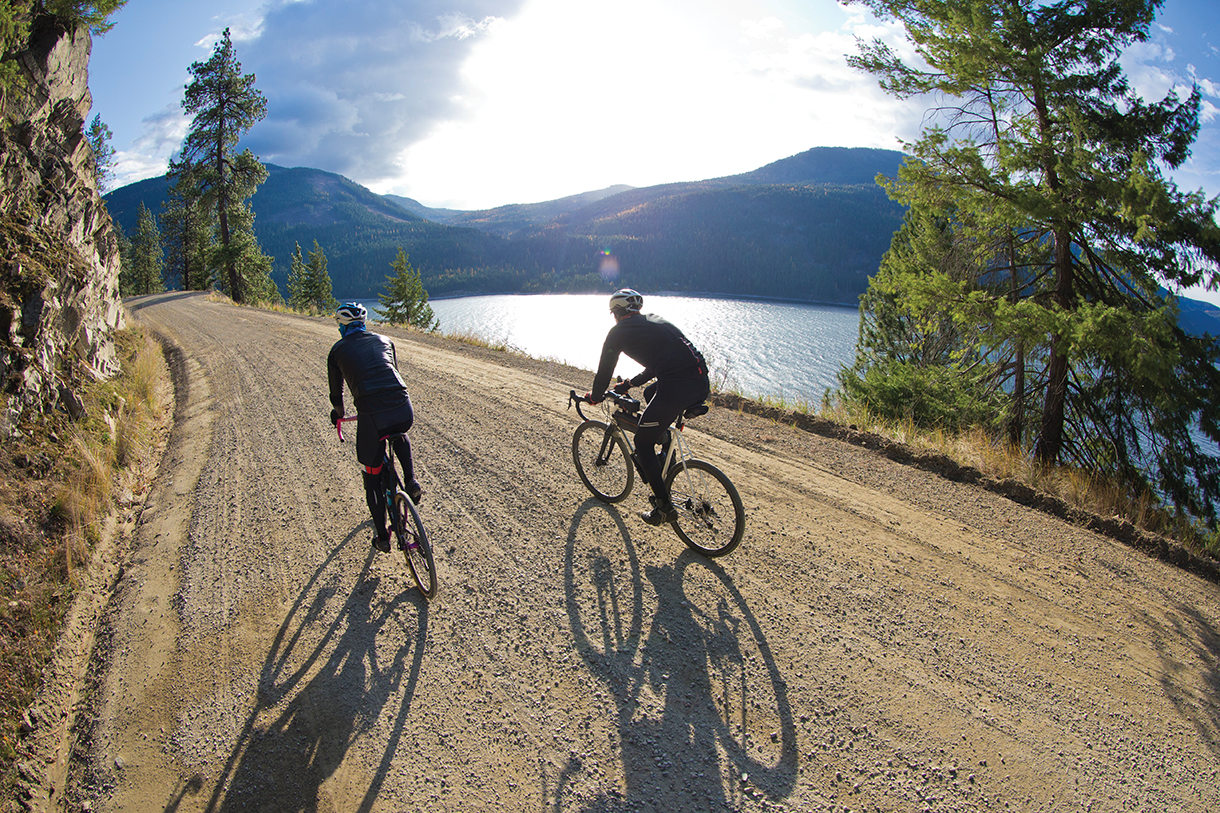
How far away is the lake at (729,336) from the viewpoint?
38.9m

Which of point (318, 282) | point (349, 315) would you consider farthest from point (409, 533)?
point (318, 282)

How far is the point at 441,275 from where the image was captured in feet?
507

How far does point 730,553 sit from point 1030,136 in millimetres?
8158

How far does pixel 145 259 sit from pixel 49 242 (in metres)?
60.5

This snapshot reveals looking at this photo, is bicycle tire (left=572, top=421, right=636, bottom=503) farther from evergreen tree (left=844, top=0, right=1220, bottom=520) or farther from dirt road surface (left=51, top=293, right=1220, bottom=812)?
evergreen tree (left=844, top=0, right=1220, bottom=520)

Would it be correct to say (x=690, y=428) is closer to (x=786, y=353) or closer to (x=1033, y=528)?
(x=1033, y=528)

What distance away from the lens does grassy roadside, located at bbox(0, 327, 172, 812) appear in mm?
3432

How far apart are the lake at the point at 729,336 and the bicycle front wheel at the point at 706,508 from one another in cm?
1637

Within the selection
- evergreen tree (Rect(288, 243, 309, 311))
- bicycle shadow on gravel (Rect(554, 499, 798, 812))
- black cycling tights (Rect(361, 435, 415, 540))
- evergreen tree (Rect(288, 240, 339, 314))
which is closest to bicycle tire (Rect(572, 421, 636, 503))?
bicycle shadow on gravel (Rect(554, 499, 798, 812))

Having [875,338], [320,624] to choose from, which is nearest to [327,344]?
[320,624]

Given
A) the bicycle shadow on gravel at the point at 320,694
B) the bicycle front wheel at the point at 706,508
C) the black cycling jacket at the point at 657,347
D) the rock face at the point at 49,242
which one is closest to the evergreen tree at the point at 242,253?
the rock face at the point at 49,242

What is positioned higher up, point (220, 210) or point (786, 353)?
point (220, 210)

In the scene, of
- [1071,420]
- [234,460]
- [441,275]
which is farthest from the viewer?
[441,275]

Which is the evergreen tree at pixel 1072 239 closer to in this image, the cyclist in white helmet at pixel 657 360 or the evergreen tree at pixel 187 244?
the cyclist in white helmet at pixel 657 360
